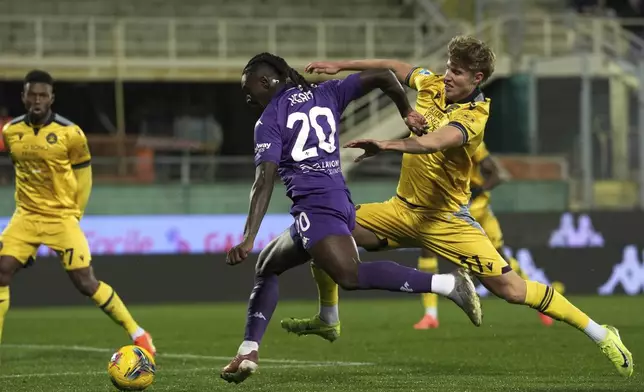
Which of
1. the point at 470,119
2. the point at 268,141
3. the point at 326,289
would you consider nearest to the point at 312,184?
the point at 268,141

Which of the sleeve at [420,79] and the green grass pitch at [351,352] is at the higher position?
the sleeve at [420,79]

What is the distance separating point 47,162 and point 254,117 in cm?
1603

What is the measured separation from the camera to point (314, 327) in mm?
9398

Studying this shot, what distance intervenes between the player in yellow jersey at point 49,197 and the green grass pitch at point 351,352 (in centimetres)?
69

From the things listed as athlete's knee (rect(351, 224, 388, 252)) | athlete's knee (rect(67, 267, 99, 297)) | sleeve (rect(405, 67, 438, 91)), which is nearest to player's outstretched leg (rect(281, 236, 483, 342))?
athlete's knee (rect(351, 224, 388, 252))

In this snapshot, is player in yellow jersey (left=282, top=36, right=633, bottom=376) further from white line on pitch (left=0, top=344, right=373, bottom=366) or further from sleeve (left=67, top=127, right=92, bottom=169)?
sleeve (left=67, top=127, right=92, bottom=169)

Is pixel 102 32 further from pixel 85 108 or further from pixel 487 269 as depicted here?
pixel 487 269

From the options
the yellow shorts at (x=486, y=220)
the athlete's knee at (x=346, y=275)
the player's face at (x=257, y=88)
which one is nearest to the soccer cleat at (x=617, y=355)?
the athlete's knee at (x=346, y=275)

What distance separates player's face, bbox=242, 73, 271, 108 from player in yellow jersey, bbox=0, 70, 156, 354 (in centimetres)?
335

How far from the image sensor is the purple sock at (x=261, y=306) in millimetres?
8898

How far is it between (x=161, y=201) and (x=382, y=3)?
9.66 metres

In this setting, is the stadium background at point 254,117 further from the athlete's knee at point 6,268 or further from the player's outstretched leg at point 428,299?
the athlete's knee at point 6,268

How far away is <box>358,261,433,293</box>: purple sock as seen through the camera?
8641 millimetres

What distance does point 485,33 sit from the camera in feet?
86.8
